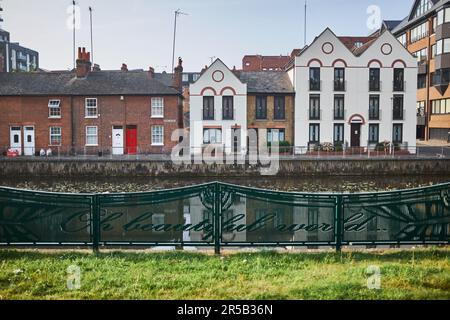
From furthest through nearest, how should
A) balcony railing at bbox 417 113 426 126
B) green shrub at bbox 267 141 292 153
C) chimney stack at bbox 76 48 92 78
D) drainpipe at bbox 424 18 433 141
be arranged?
1. balcony railing at bbox 417 113 426 126
2. drainpipe at bbox 424 18 433 141
3. chimney stack at bbox 76 48 92 78
4. green shrub at bbox 267 141 292 153

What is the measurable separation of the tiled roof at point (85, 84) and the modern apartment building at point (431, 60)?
24.9m

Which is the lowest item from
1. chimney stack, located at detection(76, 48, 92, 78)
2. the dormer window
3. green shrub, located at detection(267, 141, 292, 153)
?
green shrub, located at detection(267, 141, 292, 153)

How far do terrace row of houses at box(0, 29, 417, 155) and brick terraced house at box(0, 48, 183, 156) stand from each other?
0.08 m

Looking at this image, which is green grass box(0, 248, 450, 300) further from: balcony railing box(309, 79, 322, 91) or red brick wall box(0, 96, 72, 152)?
balcony railing box(309, 79, 322, 91)

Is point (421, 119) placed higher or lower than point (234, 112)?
higher

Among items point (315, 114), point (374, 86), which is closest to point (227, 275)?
point (315, 114)

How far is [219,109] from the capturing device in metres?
41.3

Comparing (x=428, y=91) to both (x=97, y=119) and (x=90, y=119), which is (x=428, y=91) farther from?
(x=90, y=119)

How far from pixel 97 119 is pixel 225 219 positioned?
3235 centimetres

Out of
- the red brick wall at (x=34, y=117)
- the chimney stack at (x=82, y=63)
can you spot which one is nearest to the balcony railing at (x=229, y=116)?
the chimney stack at (x=82, y=63)

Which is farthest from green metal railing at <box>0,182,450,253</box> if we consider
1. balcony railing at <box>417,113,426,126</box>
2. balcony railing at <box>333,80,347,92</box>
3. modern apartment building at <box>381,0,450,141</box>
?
balcony railing at <box>417,113,426,126</box>

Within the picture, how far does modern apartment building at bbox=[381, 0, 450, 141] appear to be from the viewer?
4850cm

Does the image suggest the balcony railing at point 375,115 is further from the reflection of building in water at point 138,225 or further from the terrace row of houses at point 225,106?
the reflection of building in water at point 138,225

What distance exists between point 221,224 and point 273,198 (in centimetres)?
115
